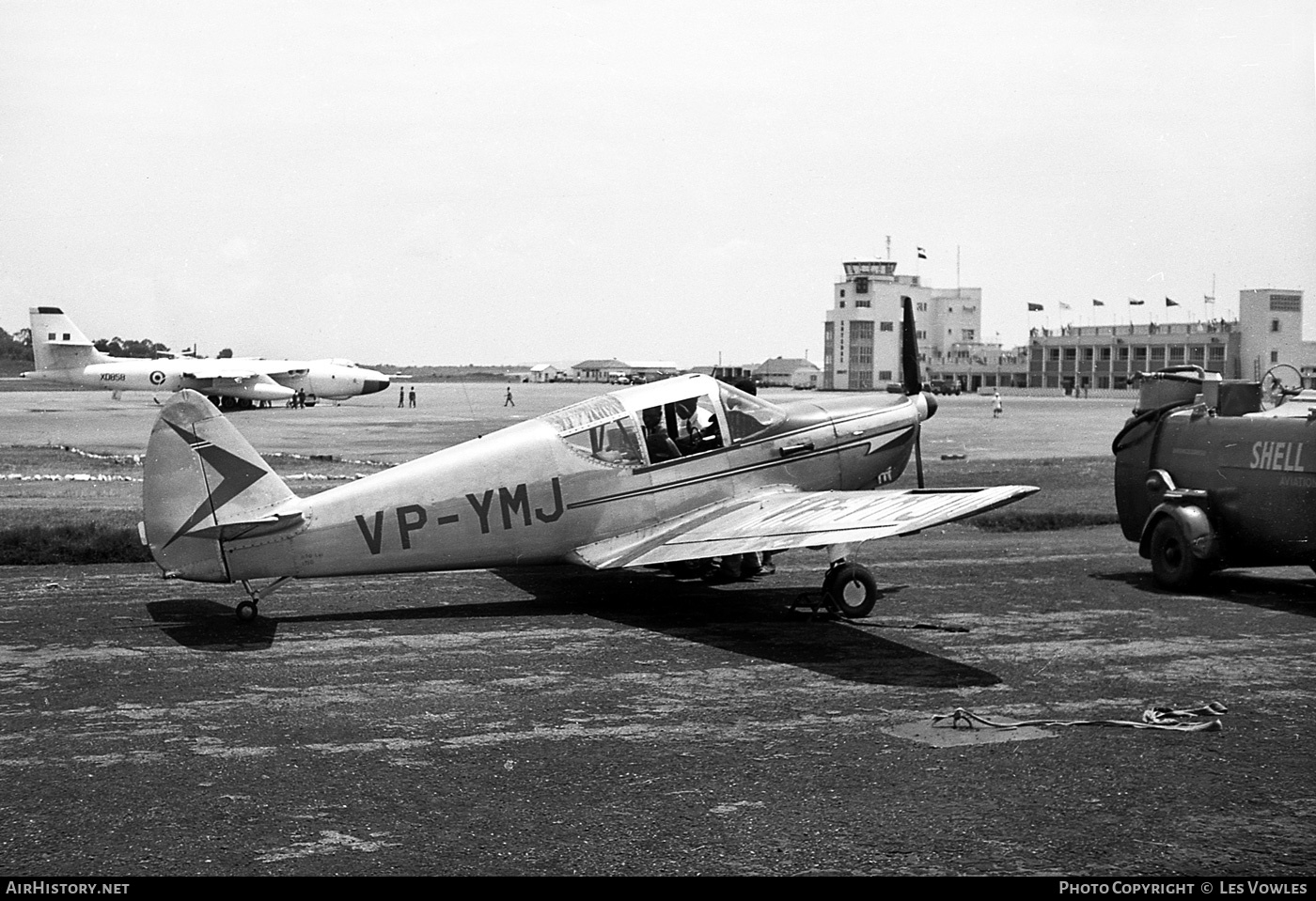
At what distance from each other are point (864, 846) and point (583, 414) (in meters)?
7.53

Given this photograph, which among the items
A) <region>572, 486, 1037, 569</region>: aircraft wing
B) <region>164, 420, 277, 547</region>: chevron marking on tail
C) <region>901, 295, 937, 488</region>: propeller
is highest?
<region>901, 295, 937, 488</region>: propeller

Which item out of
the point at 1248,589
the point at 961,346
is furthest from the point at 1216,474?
A: the point at 961,346

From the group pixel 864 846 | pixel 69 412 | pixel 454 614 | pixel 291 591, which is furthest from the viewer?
pixel 69 412

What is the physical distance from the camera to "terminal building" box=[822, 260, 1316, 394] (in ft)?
444

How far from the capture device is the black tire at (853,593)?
1198 cm

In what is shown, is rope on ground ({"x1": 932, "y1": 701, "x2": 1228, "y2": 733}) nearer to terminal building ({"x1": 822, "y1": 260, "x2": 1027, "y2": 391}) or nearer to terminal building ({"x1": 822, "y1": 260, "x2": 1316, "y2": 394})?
terminal building ({"x1": 822, "y1": 260, "x2": 1316, "y2": 394})

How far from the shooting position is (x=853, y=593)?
12039mm

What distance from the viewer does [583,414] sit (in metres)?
12.9

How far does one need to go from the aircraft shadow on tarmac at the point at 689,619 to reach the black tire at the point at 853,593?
13 cm

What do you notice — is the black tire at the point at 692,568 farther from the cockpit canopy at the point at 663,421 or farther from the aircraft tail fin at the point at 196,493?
the aircraft tail fin at the point at 196,493

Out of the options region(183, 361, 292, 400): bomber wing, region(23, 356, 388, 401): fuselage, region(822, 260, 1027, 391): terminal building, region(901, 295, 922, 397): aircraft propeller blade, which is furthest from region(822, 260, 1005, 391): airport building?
region(901, 295, 922, 397): aircraft propeller blade

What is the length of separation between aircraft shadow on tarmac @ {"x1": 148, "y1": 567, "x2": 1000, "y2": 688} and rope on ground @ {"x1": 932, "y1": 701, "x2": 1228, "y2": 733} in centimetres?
109

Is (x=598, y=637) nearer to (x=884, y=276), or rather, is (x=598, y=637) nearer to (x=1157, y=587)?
(x=1157, y=587)

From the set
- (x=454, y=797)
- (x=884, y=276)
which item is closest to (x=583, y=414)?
(x=454, y=797)
